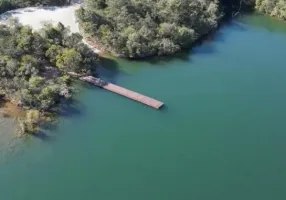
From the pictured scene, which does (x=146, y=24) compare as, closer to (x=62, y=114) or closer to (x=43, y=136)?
(x=62, y=114)

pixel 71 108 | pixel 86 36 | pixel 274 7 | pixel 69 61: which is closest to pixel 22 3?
pixel 86 36

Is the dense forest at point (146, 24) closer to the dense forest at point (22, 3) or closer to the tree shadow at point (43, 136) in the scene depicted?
the dense forest at point (22, 3)

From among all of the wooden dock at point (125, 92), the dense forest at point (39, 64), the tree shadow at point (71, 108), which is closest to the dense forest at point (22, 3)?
the dense forest at point (39, 64)

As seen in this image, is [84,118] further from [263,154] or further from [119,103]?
[263,154]

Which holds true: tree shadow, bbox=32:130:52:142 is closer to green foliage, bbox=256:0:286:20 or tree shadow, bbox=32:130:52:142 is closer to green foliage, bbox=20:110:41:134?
green foliage, bbox=20:110:41:134

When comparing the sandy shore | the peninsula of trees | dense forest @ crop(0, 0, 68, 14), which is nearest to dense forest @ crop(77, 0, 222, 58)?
the peninsula of trees

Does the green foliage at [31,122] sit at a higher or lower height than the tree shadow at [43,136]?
higher

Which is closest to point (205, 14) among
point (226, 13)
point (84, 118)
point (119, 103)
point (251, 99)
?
point (226, 13)
